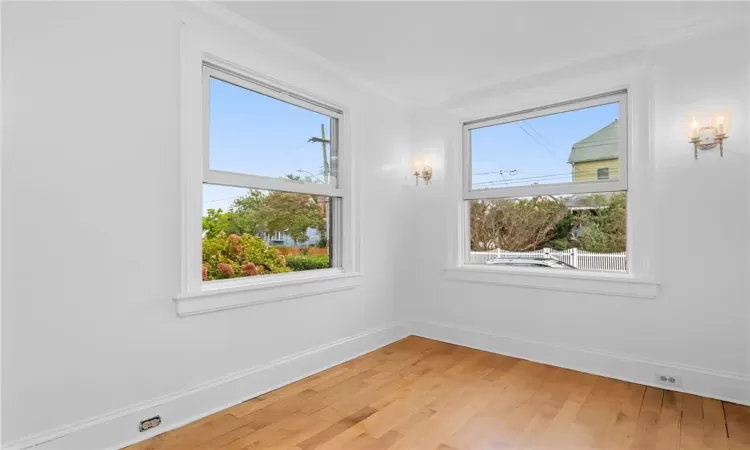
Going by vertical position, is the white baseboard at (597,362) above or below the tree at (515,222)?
below

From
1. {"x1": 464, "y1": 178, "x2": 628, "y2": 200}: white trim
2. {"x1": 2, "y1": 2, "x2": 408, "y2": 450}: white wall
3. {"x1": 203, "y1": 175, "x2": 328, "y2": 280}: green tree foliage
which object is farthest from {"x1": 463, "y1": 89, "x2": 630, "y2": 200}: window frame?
{"x1": 2, "y1": 2, "x2": 408, "y2": 450}: white wall

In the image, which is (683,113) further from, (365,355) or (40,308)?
(40,308)

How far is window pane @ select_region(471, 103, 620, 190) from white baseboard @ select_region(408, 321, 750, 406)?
56.9 inches

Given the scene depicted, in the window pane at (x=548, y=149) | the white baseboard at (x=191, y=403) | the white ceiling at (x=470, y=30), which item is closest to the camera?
the white baseboard at (x=191, y=403)

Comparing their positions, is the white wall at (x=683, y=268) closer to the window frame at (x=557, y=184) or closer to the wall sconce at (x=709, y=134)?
the wall sconce at (x=709, y=134)

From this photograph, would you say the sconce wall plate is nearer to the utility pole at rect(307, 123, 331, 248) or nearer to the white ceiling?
the white ceiling

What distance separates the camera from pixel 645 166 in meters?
2.87

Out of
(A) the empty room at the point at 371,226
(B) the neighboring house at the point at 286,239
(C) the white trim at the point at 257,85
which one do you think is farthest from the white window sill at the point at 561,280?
(C) the white trim at the point at 257,85

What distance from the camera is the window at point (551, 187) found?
3.15 metres

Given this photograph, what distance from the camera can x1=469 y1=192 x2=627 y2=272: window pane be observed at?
3145mm

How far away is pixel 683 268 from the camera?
2.71 metres

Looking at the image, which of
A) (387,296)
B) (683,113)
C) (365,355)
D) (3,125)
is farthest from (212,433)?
(683,113)

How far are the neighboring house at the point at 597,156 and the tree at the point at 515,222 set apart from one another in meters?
0.33

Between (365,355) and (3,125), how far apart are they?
2.91 meters
